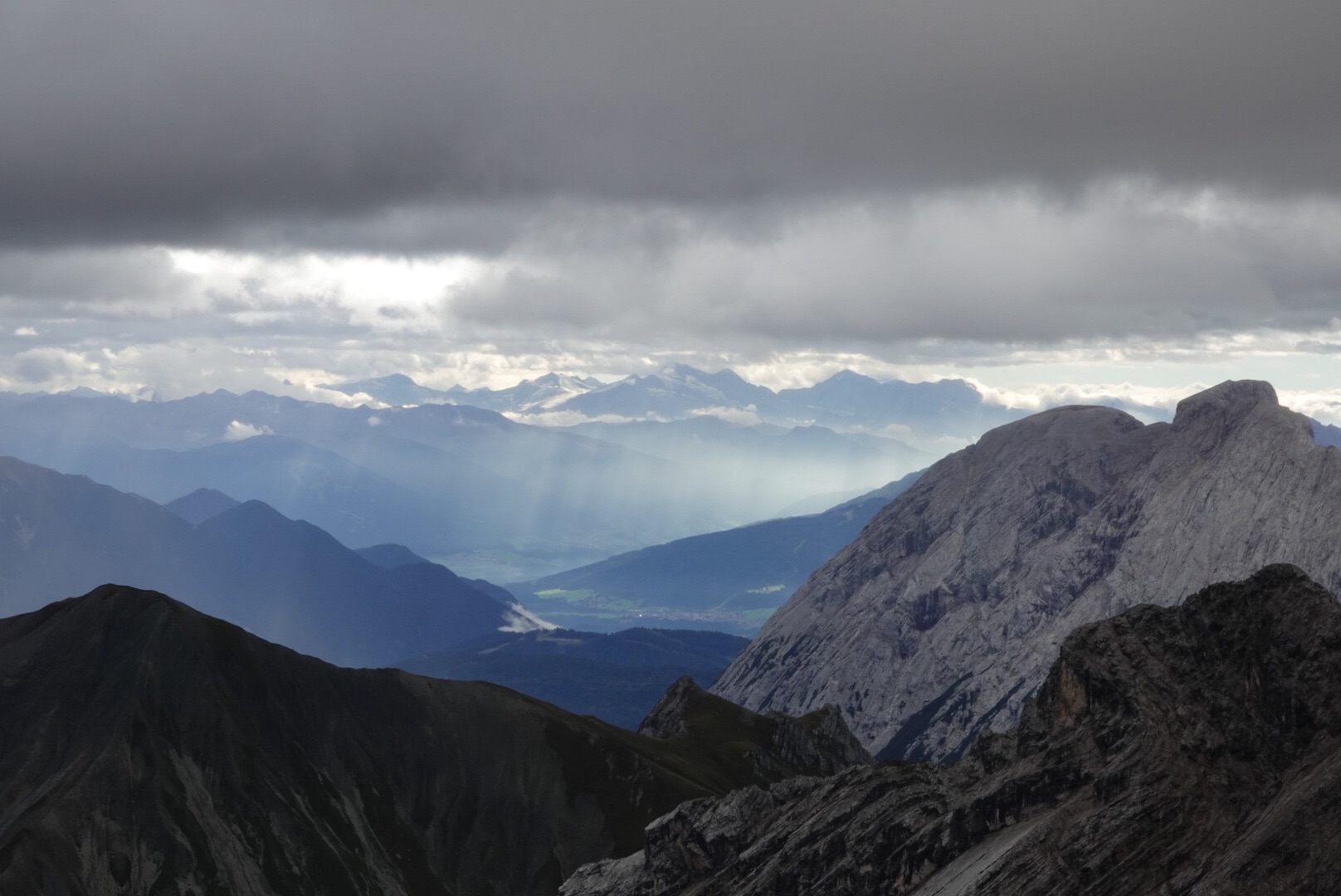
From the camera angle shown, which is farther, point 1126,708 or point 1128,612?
point 1128,612

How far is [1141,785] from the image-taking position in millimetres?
102688

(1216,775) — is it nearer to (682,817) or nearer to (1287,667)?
(1287,667)

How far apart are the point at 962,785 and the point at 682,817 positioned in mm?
35140

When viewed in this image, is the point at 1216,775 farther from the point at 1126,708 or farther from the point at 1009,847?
the point at 1009,847

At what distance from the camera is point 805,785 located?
5640 inches

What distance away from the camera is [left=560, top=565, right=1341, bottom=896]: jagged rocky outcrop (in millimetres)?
96062

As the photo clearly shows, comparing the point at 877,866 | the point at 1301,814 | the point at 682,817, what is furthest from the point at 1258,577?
the point at 682,817

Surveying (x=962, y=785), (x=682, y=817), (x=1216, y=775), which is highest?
(x=1216, y=775)

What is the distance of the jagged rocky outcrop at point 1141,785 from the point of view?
96.1 metres

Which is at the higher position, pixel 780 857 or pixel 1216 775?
pixel 1216 775

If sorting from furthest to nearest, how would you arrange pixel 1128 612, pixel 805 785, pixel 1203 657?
1. pixel 805 785
2. pixel 1128 612
3. pixel 1203 657

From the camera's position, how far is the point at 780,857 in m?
129

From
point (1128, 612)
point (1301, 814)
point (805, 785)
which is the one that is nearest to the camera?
point (1301, 814)

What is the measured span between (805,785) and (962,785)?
24.9 meters
